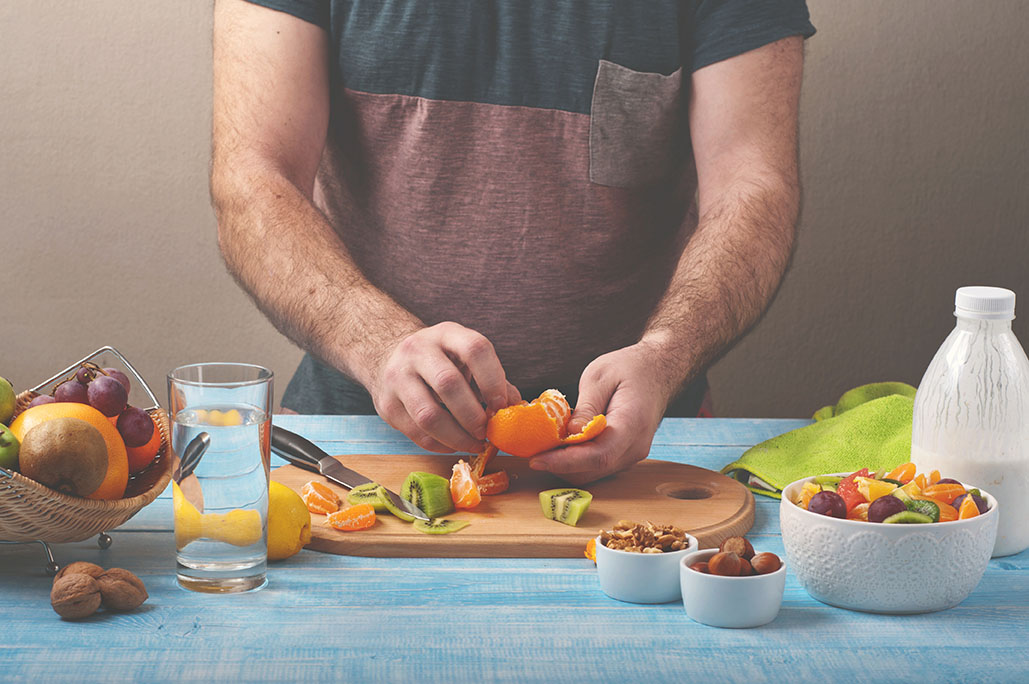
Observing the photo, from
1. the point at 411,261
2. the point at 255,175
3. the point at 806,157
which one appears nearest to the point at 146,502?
the point at 255,175

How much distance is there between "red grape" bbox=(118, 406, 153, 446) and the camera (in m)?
1.02

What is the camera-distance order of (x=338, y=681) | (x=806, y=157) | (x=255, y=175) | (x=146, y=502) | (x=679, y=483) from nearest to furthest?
(x=338, y=681)
(x=146, y=502)
(x=679, y=483)
(x=255, y=175)
(x=806, y=157)

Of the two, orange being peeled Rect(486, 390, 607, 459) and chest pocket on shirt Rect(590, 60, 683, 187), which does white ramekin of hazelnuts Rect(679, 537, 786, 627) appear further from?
chest pocket on shirt Rect(590, 60, 683, 187)

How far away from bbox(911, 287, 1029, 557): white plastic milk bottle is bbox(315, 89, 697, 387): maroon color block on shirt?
924 mm

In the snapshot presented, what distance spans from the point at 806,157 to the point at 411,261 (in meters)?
1.22

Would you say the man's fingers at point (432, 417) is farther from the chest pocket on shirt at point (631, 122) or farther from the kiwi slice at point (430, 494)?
the chest pocket on shirt at point (631, 122)

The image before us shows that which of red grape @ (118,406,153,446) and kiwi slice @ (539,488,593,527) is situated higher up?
red grape @ (118,406,153,446)

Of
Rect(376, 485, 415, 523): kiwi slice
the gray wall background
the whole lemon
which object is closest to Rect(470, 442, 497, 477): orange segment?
Rect(376, 485, 415, 523): kiwi slice

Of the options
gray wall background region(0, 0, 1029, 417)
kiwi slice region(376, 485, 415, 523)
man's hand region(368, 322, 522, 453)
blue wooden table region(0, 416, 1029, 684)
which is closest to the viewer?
blue wooden table region(0, 416, 1029, 684)

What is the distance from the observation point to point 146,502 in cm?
101

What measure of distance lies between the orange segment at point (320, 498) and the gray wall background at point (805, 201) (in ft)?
5.77

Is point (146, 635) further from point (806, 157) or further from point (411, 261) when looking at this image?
point (806, 157)

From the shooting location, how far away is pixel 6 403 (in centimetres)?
100

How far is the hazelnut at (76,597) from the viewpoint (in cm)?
89
